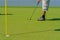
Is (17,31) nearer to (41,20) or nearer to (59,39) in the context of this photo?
(59,39)

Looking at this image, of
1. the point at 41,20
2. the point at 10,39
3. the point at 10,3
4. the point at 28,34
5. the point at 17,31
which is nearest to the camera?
the point at 10,39

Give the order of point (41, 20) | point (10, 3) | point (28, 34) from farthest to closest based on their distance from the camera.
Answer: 1. point (10, 3)
2. point (41, 20)
3. point (28, 34)

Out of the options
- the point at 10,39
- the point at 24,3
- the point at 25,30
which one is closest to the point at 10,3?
the point at 24,3

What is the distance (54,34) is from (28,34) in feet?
2.06

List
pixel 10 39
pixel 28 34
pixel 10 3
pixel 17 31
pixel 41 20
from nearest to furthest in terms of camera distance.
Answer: pixel 10 39, pixel 28 34, pixel 17 31, pixel 41 20, pixel 10 3

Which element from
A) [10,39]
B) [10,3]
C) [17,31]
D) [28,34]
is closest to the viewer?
[10,39]

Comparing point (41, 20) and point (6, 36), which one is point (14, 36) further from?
point (41, 20)

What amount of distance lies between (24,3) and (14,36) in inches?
568

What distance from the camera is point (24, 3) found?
801 inches

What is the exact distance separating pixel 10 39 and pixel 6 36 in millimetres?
343

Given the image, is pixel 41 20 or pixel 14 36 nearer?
pixel 14 36

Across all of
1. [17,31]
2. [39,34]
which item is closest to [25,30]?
[17,31]

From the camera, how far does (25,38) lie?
19.0ft

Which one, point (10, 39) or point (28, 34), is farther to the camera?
point (28, 34)
